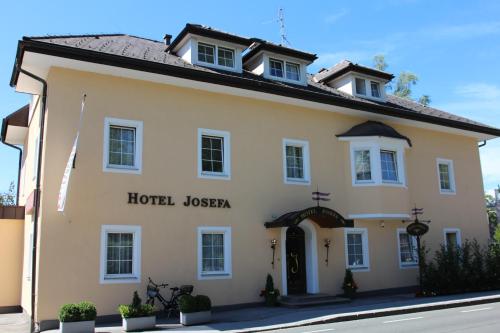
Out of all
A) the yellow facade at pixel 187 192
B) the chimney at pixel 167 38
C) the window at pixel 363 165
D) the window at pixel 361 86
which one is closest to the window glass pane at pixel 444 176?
the yellow facade at pixel 187 192

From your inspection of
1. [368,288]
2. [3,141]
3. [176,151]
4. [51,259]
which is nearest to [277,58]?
[176,151]

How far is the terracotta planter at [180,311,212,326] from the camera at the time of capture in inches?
522

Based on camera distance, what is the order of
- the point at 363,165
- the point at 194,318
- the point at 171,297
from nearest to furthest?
the point at 194,318, the point at 171,297, the point at 363,165

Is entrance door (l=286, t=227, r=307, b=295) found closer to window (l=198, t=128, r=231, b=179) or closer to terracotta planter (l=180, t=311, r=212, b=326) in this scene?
window (l=198, t=128, r=231, b=179)

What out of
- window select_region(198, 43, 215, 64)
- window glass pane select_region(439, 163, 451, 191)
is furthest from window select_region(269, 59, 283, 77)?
window glass pane select_region(439, 163, 451, 191)

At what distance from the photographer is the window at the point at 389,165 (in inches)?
766

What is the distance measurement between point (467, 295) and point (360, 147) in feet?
21.4

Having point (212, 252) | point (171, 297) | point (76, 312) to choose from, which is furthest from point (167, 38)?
point (76, 312)

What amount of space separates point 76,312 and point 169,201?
4330 mm

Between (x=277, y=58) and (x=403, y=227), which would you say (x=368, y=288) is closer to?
(x=403, y=227)

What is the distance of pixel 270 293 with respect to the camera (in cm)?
1634

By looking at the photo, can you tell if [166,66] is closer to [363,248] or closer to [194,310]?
[194,310]

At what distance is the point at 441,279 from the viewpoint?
18.9m

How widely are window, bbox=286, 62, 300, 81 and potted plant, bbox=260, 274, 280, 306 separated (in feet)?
25.6
